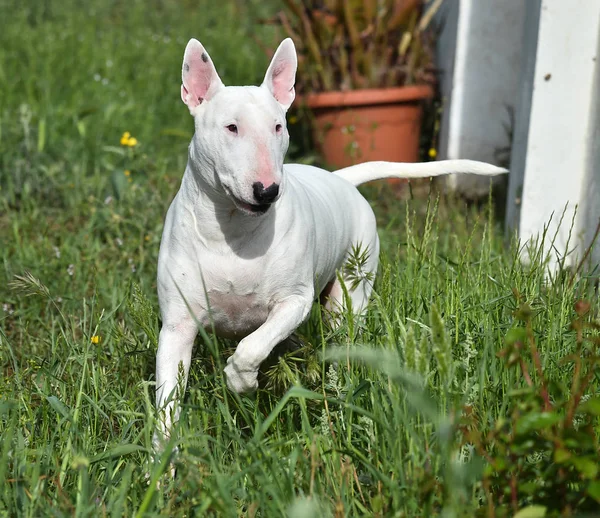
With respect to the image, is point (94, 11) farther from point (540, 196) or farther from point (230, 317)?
point (230, 317)

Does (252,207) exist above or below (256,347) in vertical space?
above

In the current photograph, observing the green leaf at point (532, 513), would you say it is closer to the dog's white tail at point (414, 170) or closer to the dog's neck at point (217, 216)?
the dog's neck at point (217, 216)

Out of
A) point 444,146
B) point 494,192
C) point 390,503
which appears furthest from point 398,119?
point 390,503

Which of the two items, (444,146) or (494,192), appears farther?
(444,146)

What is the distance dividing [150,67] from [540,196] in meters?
4.27

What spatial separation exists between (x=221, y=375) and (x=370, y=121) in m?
3.99

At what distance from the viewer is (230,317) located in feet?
10.1

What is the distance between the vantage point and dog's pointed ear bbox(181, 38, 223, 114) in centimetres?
299

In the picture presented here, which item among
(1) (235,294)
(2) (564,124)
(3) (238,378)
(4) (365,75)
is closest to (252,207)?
(1) (235,294)

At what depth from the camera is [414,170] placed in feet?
12.4

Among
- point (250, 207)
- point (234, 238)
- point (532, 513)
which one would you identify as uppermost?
point (250, 207)

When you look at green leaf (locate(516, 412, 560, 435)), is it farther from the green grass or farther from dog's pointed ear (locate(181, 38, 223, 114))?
dog's pointed ear (locate(181, 38, 223, 114))

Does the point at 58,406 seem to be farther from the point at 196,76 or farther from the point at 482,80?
the point at 482,80

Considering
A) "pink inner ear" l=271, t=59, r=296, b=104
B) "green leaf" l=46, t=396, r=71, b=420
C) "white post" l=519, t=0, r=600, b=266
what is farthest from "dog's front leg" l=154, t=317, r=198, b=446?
"white post" l=519, t=0, r=600, b=266
